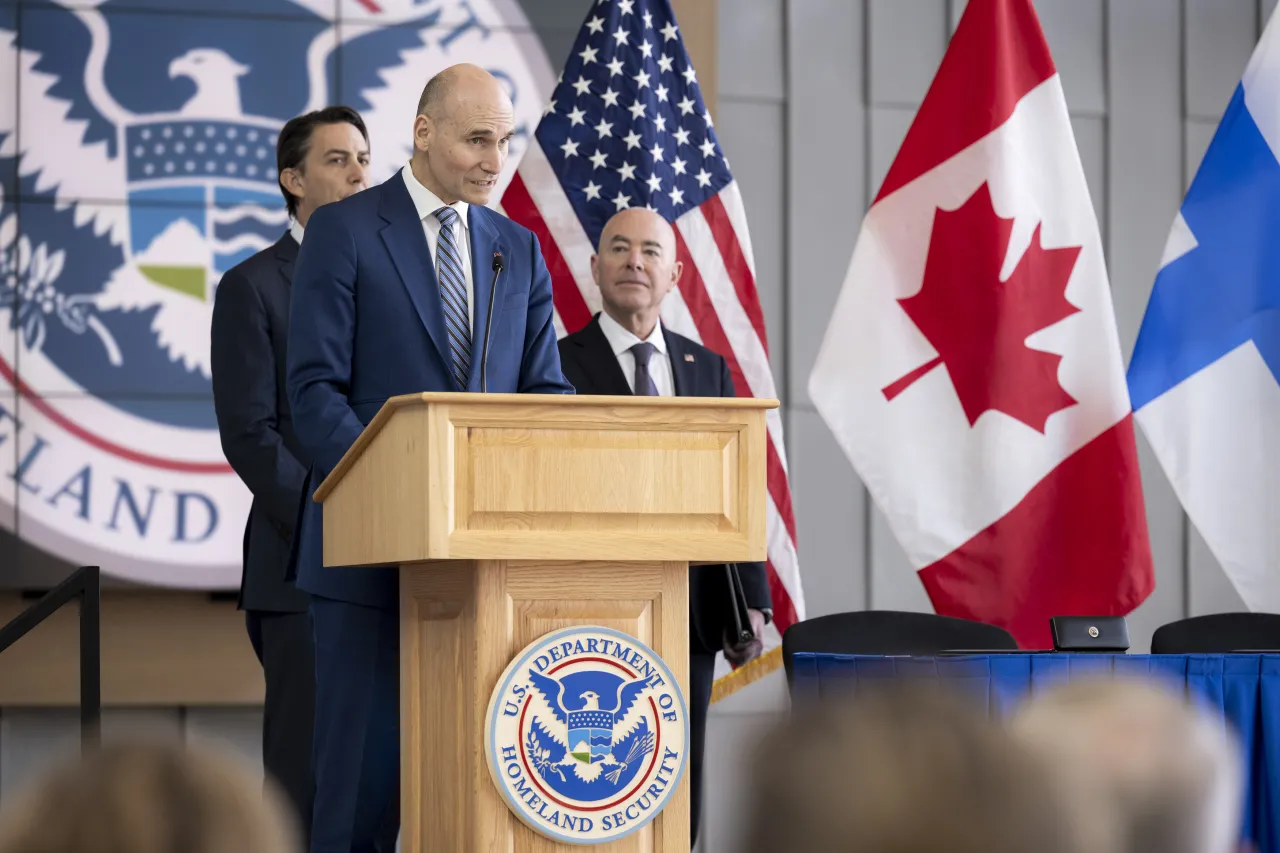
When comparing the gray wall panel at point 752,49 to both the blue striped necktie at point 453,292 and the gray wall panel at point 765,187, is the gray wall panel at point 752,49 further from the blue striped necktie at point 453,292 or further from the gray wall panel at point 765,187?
the blue striped necktie at point 453,292

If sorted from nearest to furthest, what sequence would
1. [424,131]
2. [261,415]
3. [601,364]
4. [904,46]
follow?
1. [424,131]
2. [261,415]
3. [601,364]
4. [904,46]

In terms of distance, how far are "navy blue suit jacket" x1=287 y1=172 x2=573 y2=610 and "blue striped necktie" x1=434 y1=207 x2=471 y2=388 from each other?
17mm

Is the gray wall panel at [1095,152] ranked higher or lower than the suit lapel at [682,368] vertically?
higher

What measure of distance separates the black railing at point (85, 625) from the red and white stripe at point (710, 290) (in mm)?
1780

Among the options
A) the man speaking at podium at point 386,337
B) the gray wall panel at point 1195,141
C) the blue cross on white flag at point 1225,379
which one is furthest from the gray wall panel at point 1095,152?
the man speaking at podium at point 386,337

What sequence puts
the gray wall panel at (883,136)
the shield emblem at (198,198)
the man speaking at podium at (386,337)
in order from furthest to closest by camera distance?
the gray wall panel at (883,136) < the shield emblem at (198,198) < the man speaking at podium at (386,337)

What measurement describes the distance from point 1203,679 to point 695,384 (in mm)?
1518

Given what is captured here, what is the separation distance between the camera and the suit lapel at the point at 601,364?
4.09m

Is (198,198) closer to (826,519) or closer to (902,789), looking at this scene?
(826,519)

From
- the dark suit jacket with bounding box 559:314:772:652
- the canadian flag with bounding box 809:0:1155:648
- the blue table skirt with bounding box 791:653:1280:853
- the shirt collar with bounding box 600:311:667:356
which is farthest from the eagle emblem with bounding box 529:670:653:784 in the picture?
the canadian flag with bounding box 809:0:1155:648

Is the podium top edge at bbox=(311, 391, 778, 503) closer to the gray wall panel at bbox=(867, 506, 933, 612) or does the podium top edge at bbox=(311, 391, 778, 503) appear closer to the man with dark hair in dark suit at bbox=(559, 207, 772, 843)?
the man with dark hair in dark suit at bbox=(559, 207, 772, 843)

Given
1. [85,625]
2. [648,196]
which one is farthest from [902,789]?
[648,196]

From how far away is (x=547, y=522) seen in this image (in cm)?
232

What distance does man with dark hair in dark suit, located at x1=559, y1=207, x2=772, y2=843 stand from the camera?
4020 mm
